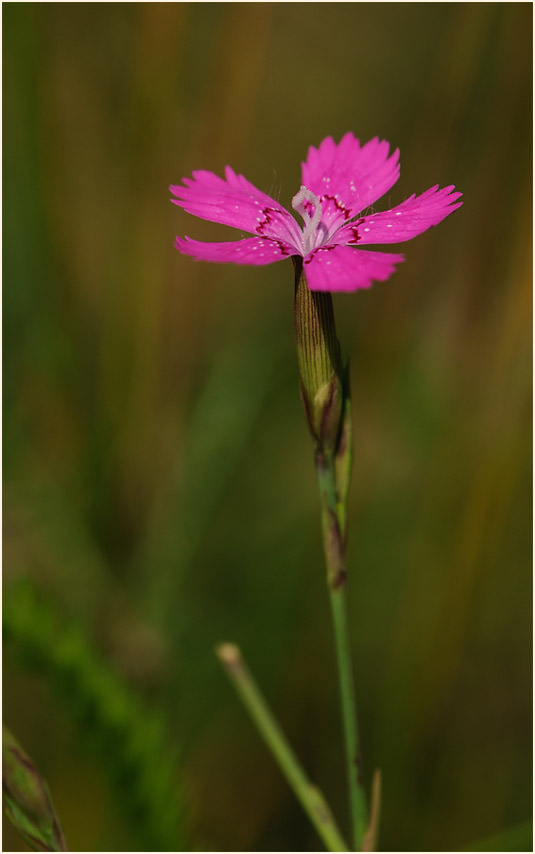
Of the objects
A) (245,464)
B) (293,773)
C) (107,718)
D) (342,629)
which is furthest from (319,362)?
(245,464)

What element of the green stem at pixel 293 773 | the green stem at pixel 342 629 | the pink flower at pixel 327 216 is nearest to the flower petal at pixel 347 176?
the pink flower at pixel 327 216

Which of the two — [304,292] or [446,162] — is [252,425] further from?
[304,292]

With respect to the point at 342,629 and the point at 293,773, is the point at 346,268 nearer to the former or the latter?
the point at 342,629

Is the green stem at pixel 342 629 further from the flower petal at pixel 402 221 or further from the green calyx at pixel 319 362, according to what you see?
the flower petal at pixel 402 221

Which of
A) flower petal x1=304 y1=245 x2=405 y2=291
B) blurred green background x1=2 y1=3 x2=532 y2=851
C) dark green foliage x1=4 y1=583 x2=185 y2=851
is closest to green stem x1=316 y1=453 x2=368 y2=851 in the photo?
flower petal x1=304 y1=245 x2=405 y2=291

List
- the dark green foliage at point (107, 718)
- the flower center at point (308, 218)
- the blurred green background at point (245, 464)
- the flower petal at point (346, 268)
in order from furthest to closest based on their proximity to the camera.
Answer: the blurred green background at point (245, 464) < the dark green foliage at point (107, 718) < the flower center at point (308, 218) < the flower petal at point (346, 268)

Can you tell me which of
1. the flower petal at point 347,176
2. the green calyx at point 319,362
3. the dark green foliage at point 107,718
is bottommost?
the dark green foliage at point 107,718

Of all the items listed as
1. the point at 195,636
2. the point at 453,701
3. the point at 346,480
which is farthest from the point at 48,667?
the point at 453,701
